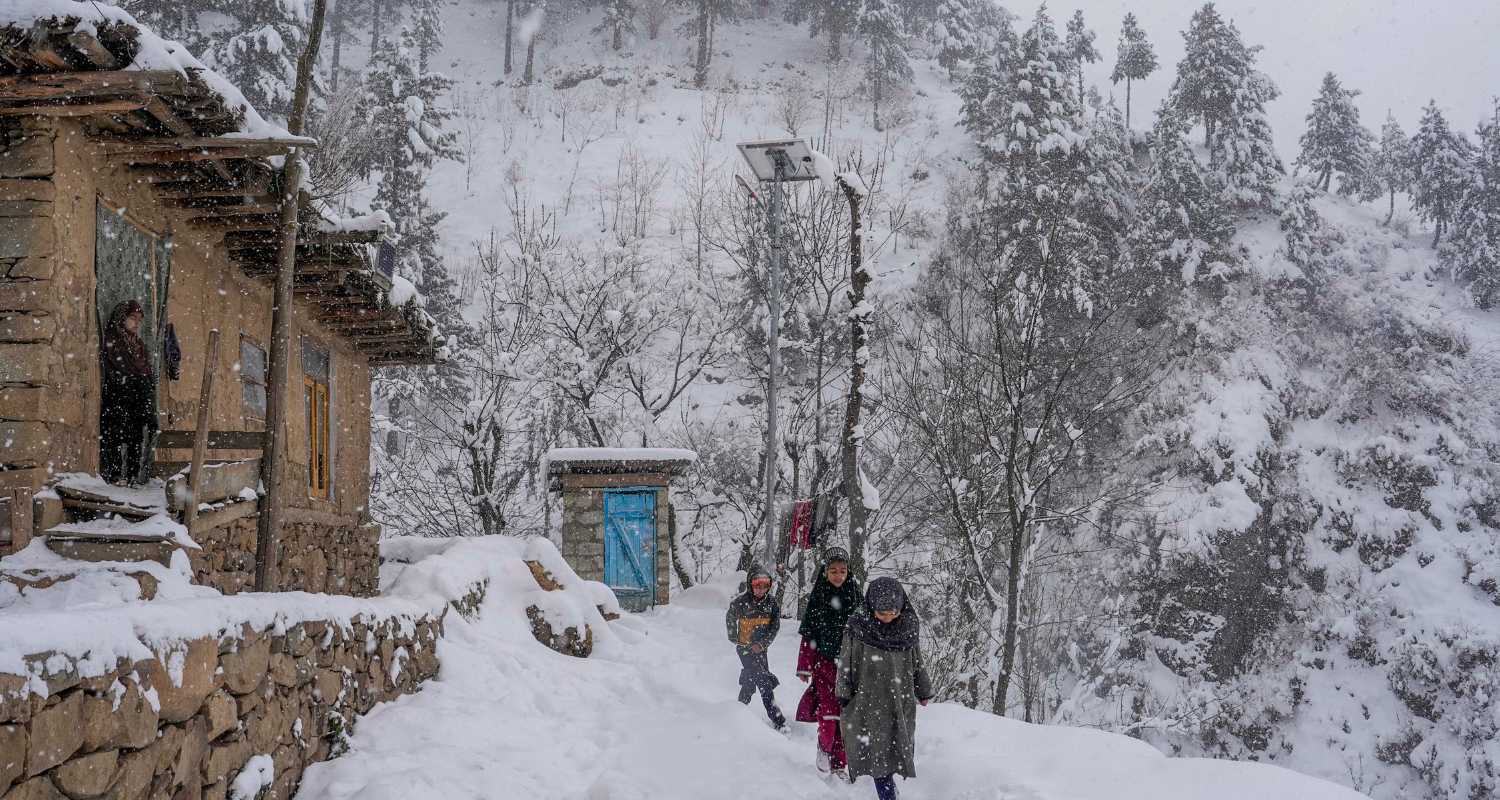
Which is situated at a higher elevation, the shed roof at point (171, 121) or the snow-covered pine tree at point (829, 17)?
the snow-covered pine tree at point (829, 17)

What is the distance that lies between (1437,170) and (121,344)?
165 ft

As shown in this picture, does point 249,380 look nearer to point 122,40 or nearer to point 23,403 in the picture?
point 23,403

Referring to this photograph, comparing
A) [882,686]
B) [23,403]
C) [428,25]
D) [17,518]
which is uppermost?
[428,25]

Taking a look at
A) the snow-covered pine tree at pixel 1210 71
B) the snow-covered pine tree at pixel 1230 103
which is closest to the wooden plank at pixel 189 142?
the snow-covered pine tree at pixel 1230 103

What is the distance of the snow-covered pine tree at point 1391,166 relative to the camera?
145 feet

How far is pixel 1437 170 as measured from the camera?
134 feet

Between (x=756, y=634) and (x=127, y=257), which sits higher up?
(x=127, y=257)

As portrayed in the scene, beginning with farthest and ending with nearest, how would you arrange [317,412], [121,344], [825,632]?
[317,412]
[825,632]
[121,344]

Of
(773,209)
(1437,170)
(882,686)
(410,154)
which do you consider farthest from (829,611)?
(1437,170)

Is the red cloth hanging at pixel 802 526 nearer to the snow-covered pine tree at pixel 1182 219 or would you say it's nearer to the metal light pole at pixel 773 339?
the metal light pole at pixel 773 339

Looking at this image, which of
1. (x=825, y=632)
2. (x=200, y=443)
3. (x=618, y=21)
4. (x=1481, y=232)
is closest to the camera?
(x=200, y=443)

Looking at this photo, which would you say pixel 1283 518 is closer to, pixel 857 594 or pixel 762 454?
pixel 762 454

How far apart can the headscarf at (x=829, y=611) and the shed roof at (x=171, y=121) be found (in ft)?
14.8

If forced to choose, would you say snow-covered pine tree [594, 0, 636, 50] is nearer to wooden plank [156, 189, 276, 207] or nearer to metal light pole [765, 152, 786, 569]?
metal light pole [765, 152, 786, 569]
